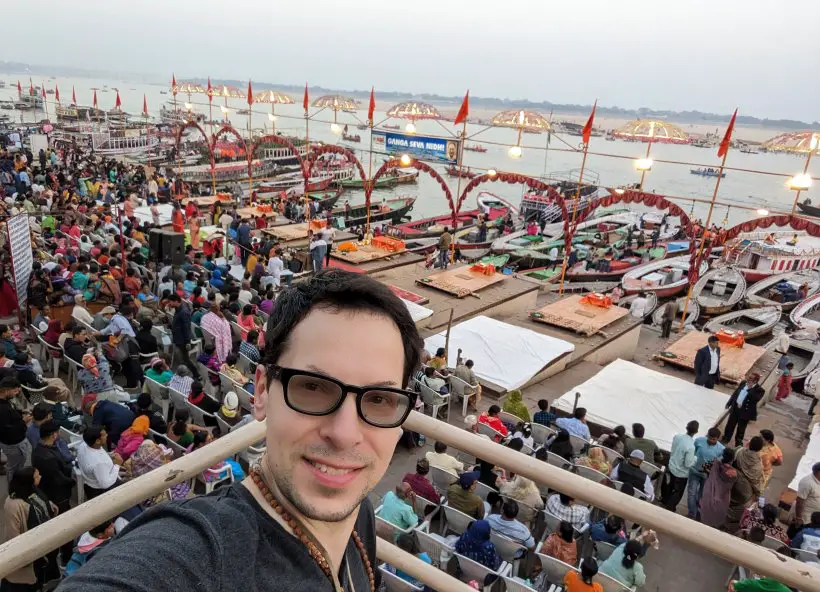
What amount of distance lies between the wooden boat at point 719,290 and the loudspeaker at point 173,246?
644 inches

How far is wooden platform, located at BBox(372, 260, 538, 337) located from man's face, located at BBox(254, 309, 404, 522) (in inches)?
398

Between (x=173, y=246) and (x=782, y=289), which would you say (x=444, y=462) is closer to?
(x=173, y=246)

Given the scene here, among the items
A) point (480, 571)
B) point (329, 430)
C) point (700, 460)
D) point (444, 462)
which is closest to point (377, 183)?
point (444, 462)

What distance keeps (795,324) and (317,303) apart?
774 inches

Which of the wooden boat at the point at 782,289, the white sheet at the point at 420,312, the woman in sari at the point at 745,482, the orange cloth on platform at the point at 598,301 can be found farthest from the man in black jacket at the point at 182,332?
the wooden boat at the point at 782,289

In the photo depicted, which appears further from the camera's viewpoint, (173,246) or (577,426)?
(173,246)

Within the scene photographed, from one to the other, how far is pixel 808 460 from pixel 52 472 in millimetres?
8951

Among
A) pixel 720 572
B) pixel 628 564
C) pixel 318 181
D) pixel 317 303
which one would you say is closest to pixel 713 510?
pixel 720 572

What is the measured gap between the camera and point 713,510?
6125 mm

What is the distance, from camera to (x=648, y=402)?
8.54 meters

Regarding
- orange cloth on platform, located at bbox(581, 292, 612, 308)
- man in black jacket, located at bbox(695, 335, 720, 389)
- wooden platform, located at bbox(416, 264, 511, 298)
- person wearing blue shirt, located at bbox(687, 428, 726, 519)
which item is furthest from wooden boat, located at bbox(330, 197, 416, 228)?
person wearing blue shirt, located at bbox(687, 428, 726, 519)

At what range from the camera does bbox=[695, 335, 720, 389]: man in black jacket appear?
371 inches

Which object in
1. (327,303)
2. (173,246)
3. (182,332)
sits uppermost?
(327,303)

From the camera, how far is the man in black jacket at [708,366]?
30.9 ft
